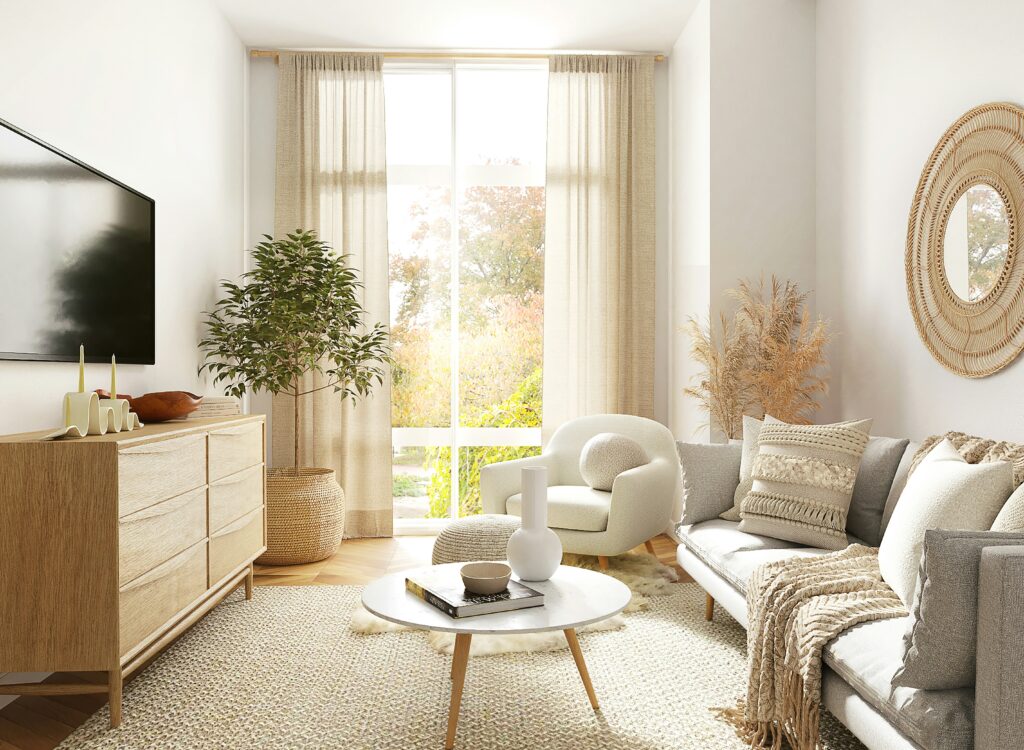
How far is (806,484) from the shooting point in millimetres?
2701

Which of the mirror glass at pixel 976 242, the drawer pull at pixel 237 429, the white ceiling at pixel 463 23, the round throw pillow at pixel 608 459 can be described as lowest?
the round throw pillow at pixel 608 459

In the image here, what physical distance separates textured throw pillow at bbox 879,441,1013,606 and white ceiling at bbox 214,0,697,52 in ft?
10.8

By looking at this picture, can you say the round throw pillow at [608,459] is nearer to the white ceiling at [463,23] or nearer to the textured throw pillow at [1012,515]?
the textured throw pillow at [1012,515]

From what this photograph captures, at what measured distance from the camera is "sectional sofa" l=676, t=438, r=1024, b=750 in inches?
53.4

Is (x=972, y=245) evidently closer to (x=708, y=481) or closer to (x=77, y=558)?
(x=708, y=481)

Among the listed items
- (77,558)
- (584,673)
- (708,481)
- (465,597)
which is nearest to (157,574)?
(77,558)

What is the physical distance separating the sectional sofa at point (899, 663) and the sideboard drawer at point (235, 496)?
192 cm

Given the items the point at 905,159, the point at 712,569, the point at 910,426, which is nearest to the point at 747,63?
the point at 905,159

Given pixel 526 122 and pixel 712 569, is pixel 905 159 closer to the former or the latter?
pixel 712 569

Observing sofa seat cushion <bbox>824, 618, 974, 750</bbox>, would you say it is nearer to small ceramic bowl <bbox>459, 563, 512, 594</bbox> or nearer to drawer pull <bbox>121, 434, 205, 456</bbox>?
small ceramic bowl <bbox>459, 563, 512, 594</bbox>

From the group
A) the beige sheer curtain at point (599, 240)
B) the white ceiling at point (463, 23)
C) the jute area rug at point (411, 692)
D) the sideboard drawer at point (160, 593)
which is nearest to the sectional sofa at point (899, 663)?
the jute area rug at point (411, 692)

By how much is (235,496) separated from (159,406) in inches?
20.1

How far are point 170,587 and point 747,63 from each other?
12.3ft

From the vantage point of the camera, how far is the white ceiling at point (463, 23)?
4305mm
